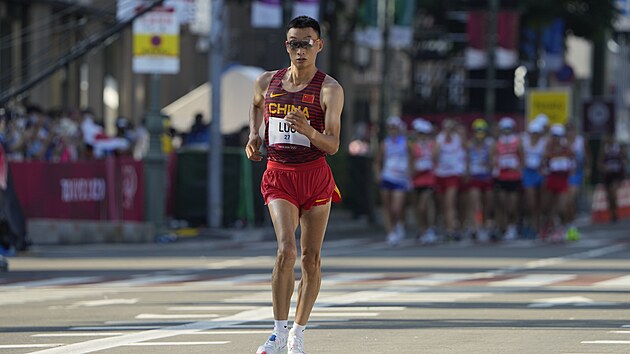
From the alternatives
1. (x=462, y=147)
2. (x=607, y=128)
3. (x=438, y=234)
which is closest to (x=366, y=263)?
(x=462, y=147)

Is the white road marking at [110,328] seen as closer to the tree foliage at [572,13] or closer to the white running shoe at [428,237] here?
the white running shoe at [428,237]

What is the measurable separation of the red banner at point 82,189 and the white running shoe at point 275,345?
563 inches

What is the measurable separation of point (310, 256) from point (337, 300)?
187 inches

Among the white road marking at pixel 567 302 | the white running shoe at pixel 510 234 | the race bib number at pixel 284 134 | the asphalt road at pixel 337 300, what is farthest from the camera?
the white running shoe at pixel 510 234

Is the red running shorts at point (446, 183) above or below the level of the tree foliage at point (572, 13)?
below

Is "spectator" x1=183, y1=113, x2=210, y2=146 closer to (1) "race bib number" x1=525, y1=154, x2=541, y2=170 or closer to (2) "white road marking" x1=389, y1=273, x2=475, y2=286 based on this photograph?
A: (1) "race bib number" x1=525, y1=154, x2=541, y2=170

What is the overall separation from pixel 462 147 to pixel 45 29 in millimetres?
13919

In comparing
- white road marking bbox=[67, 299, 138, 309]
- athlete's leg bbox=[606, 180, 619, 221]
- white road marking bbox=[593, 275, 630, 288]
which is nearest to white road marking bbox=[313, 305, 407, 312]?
white road marking bbox=[67, 299, 138, 309]

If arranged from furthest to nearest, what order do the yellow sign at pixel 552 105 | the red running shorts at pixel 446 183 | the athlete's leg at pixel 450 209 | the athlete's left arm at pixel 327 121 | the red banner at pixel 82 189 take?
the yellow sign at pixel 552 105
the red running shorts at pixel 446 183
the athlete's leg at pixel 450 209
the red banner at pixel 82 189
the athlete's left arm at pixel 327 121

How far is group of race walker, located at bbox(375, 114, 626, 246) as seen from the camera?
1023 inches

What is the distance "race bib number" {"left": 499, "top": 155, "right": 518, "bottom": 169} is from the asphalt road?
285 centimetres

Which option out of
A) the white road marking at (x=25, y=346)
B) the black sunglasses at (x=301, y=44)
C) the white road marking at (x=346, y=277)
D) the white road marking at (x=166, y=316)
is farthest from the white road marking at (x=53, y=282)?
the black sunglasses at (x=301, y=44)

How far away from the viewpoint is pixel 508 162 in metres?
27.0

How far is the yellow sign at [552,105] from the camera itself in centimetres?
3750
